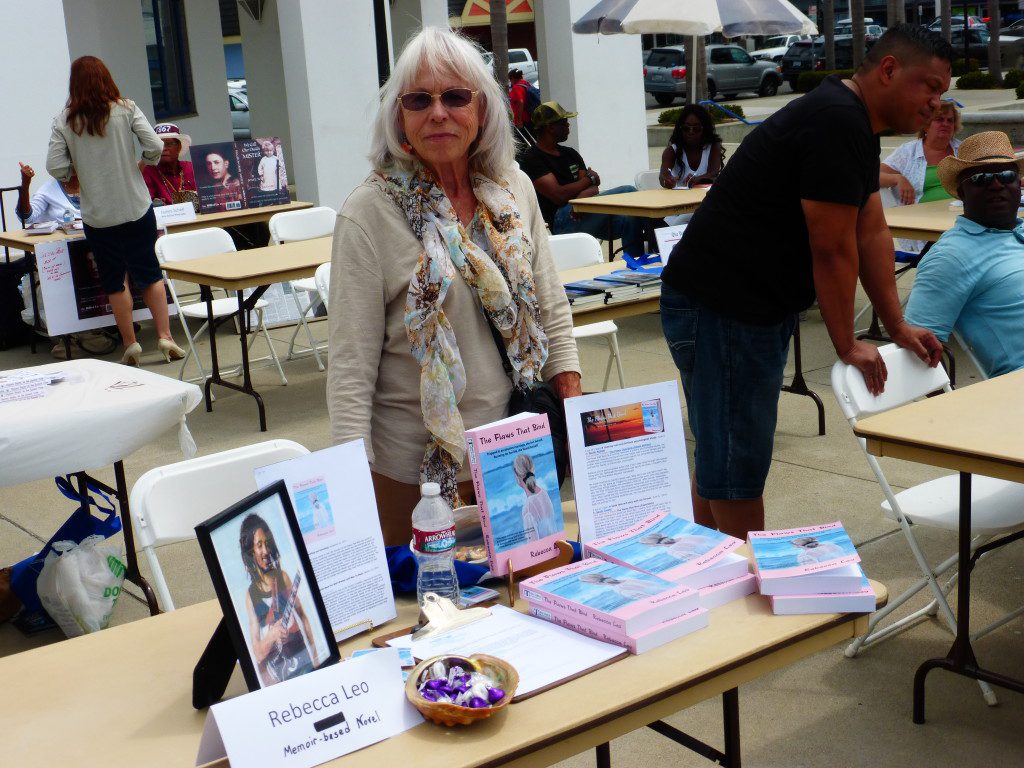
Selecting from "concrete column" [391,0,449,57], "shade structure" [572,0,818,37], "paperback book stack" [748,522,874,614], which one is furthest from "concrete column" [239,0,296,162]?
"paperback book stack" [748,522,874,614]

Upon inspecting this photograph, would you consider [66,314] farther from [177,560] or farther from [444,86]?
[444,86]

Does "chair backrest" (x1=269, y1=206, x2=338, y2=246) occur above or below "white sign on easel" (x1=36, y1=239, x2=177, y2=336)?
above

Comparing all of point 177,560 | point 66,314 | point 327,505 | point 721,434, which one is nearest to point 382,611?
point 327,505

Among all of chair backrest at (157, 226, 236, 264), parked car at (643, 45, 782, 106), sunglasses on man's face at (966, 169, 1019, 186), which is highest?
parked car at (643, 45, 782, 106)

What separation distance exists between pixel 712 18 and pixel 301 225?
3346mm

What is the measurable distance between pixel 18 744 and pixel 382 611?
612 millimetres

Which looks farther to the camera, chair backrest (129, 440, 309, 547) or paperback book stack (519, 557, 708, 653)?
chair backrest (129, 440, 309, 547)

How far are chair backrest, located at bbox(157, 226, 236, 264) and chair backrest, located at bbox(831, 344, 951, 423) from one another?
494 centimetres

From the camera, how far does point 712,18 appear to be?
8.66 m

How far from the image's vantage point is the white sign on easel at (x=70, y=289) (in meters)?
8.05

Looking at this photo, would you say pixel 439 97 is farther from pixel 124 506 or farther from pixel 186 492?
pixel 124 506

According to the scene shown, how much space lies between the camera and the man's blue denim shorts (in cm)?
321

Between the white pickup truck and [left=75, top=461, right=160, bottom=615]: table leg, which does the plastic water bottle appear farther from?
the white pickup truck

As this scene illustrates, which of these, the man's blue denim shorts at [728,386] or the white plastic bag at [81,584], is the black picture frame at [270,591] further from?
the white plastic bag at [81,584]
